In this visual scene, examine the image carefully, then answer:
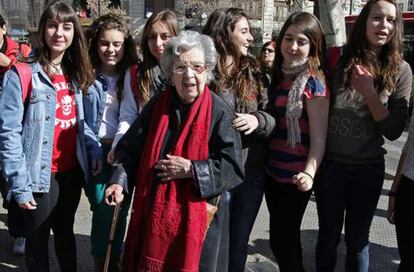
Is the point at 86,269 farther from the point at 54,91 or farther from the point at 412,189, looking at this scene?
the point at 412,189

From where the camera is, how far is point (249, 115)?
8.52ft

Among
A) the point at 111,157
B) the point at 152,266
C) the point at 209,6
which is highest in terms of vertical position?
the point at 209,6

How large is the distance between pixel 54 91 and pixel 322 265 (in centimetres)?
200

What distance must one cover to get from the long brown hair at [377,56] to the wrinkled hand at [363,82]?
63mm

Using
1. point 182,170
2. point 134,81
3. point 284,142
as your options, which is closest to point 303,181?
point 284,142

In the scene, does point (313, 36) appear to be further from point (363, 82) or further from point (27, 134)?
point (27, 134)

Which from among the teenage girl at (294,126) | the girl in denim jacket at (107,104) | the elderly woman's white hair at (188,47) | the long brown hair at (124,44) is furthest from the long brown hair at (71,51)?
the teenage girl at (294,126)

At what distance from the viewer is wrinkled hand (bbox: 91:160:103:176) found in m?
3.06

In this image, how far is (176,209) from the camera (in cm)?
236

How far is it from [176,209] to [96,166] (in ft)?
3.02

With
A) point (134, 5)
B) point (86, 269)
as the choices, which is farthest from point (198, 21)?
point (86, 269)

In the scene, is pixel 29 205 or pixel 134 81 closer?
pixel 29 205

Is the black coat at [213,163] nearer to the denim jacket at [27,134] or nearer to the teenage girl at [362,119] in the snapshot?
the denim jacket at [27,134]

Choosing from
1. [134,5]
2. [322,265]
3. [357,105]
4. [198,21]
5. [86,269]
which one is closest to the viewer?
[357,105]
